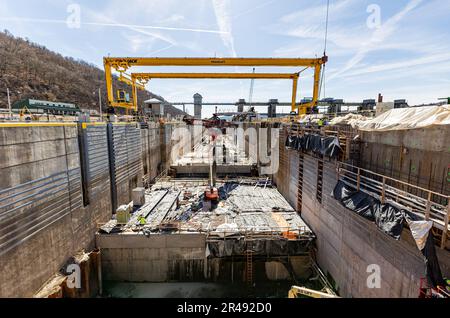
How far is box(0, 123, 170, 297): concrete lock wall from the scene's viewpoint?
848cm

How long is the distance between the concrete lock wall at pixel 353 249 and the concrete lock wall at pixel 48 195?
14496 mm

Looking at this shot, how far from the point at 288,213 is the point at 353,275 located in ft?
24.2

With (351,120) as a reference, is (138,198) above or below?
below

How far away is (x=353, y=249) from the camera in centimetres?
1082

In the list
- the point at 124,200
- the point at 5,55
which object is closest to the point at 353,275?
the point at 124,200

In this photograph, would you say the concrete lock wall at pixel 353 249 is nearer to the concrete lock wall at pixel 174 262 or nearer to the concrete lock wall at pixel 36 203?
the concrete lock wall at pixel 174 262

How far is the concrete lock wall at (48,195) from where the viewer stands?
8.48 m

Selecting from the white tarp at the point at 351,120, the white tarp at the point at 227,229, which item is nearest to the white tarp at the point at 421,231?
the white tarp at the point at 351,120

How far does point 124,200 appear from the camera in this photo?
61.8 ft

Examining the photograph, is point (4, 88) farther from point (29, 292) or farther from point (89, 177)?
point (29, 292)

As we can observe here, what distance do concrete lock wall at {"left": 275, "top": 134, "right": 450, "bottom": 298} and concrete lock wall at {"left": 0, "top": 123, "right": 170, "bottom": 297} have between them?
14.5 metres

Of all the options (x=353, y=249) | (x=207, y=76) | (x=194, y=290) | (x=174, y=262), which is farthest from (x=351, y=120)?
(x=207, y=76)

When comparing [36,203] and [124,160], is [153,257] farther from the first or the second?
[124,160]

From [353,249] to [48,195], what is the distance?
48.8ft
